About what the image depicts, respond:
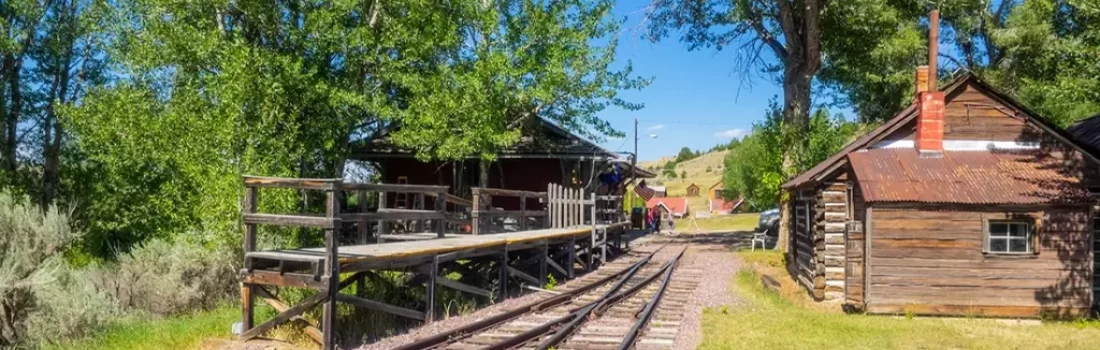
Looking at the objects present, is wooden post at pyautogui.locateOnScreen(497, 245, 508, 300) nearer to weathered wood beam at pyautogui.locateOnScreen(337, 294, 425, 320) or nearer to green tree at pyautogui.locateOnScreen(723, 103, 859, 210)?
weathered wood beam at pyautogui.locateOnScreen(337, 294, 425, 320)

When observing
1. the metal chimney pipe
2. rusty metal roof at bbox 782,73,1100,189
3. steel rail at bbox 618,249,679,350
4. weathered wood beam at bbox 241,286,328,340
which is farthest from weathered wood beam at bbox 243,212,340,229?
the metal chimney pipe

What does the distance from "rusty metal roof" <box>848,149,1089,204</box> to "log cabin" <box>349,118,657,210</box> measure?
38.5 feet

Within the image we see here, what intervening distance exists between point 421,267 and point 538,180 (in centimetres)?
1702

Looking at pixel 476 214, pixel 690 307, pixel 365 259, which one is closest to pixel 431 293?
pixel 365 259

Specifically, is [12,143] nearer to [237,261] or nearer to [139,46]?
[139,46]

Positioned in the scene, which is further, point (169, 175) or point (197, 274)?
point (169, 175)

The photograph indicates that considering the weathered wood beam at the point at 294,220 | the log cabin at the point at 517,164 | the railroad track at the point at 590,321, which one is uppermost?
the log cabin at the point at 517,164

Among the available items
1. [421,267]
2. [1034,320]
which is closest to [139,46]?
[421,267]

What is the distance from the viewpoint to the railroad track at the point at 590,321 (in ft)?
32.3

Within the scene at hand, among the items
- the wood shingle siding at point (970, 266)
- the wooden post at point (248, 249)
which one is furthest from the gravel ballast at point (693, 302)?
the wood shingle siding at point (970, 266)

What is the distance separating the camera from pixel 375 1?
25391mm

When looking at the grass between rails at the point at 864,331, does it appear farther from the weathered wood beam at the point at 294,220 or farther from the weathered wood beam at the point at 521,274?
the weathered wood beam at the point at 294,220

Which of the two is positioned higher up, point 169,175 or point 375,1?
point 375,1

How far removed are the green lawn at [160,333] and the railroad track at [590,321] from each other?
3.31 meters
